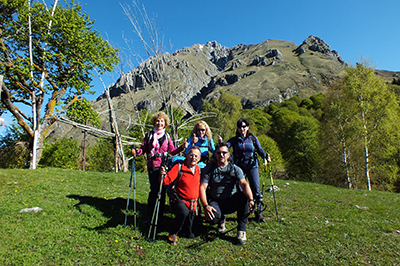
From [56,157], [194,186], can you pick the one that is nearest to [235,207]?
[194,186]

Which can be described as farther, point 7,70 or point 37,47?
point 37,47

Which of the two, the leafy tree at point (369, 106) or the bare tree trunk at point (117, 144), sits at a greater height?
the leafy tree at point (369, 106)

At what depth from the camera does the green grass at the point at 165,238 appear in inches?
157

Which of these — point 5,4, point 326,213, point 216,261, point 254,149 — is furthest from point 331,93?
point 5,4

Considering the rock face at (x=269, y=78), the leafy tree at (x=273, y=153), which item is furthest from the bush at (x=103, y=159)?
the leafy tree at (x=273, y=153)

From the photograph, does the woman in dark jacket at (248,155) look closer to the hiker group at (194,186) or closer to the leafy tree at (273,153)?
the hiker group at (194,186)

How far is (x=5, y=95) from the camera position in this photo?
41.3 ft

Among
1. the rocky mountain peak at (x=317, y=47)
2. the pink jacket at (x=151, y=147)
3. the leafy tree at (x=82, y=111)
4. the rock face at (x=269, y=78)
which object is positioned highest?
the rocky mountain peak at (x=317, y=47)

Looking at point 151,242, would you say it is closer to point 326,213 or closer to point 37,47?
point 326,213

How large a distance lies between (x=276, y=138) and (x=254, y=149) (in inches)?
2241

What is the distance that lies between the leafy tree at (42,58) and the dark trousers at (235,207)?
11.1m

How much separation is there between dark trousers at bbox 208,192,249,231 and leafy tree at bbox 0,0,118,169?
1105 cm

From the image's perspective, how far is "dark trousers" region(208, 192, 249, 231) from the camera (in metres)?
4.73

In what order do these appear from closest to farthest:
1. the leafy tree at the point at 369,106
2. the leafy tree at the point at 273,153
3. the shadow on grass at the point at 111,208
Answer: the shadow on grass at the point at 111,208, the leafy tree at the point at 369,106, the leafy tree at the point at 273,153
